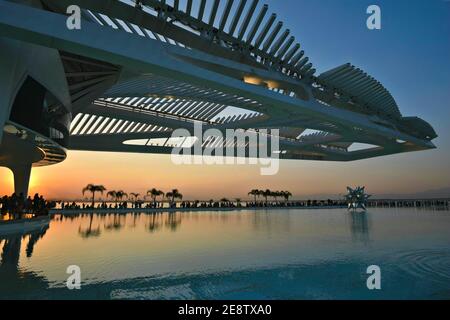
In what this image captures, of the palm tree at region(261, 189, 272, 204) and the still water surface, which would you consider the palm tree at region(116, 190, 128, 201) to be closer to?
the palm tree at region(261, 189, 272, 204)

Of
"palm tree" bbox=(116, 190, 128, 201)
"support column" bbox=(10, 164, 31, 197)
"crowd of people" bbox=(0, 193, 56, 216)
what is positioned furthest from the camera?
"palm tree" bbox=(116, 190, 128, 201)

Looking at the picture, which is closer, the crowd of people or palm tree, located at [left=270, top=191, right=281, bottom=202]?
the crowd of people

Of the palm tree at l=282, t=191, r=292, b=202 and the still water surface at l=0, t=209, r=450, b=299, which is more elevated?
the palm tree at l=282, t=191, r=292, b=202

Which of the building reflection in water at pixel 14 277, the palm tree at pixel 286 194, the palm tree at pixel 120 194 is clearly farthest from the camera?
the palm tree at pixel 286 194

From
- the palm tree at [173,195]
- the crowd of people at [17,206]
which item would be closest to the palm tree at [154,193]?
the palm tree at [173,195]

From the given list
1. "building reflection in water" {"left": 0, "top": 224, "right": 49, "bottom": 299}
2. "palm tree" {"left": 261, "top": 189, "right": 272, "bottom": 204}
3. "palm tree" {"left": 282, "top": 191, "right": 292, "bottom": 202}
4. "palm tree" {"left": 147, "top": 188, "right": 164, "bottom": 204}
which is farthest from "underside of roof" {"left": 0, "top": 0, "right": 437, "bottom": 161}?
"palm tree" {"left": 282, "top": 191, "right": 292, "bottom": 202}

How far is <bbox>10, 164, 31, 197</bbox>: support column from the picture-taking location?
19.1m

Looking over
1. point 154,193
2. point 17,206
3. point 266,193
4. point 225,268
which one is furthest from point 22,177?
point 266,193

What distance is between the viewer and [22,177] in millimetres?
19250

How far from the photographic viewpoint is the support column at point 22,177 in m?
19.1

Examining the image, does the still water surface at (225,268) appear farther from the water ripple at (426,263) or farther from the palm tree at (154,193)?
the palm tree at (154,193)
